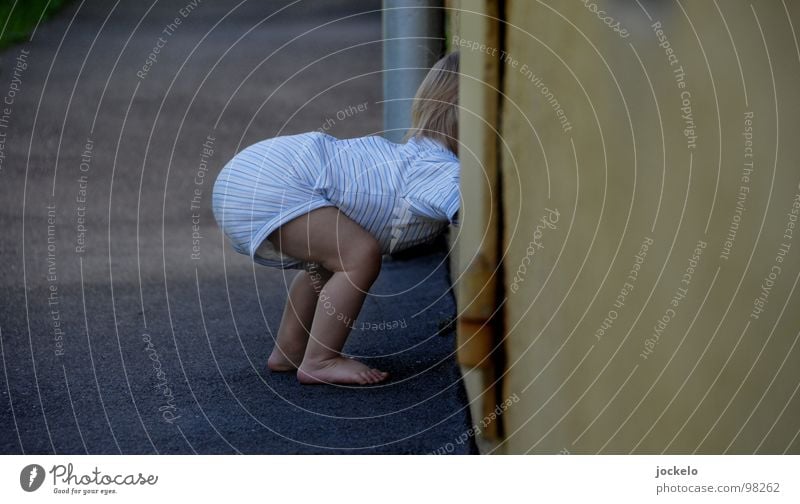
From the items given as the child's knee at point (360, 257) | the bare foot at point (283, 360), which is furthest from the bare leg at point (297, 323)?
the child's knee at point (360, 257)

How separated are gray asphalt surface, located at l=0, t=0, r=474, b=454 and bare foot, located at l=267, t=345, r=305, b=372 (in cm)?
3

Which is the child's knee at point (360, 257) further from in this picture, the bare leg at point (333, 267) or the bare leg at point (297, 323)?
the bare leg at point (297, 323)

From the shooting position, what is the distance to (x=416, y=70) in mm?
2365

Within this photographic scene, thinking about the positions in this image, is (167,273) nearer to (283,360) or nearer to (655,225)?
(283,360)

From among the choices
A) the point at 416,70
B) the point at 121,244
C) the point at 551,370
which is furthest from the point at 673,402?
the point at 121,244

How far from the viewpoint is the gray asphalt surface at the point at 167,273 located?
1.40 meters

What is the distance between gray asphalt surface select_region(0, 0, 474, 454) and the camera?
4.60 ft

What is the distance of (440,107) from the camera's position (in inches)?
65.1

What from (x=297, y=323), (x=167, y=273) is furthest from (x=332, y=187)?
(x=167, y=273)

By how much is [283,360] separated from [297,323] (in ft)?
0.21

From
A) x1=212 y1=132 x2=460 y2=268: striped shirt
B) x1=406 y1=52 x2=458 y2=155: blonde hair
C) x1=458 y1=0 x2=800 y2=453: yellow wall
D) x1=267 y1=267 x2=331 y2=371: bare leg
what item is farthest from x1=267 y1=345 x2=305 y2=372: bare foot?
x1=458 y1=0 x2=800 y2=453: yellow wall

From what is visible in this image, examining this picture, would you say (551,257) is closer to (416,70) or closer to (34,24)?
(416,70)

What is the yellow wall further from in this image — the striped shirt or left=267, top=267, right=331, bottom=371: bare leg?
left=267, top=267, right=331, bottom=371: bare leg

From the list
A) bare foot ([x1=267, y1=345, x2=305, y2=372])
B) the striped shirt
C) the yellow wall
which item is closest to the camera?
the yellow wall
